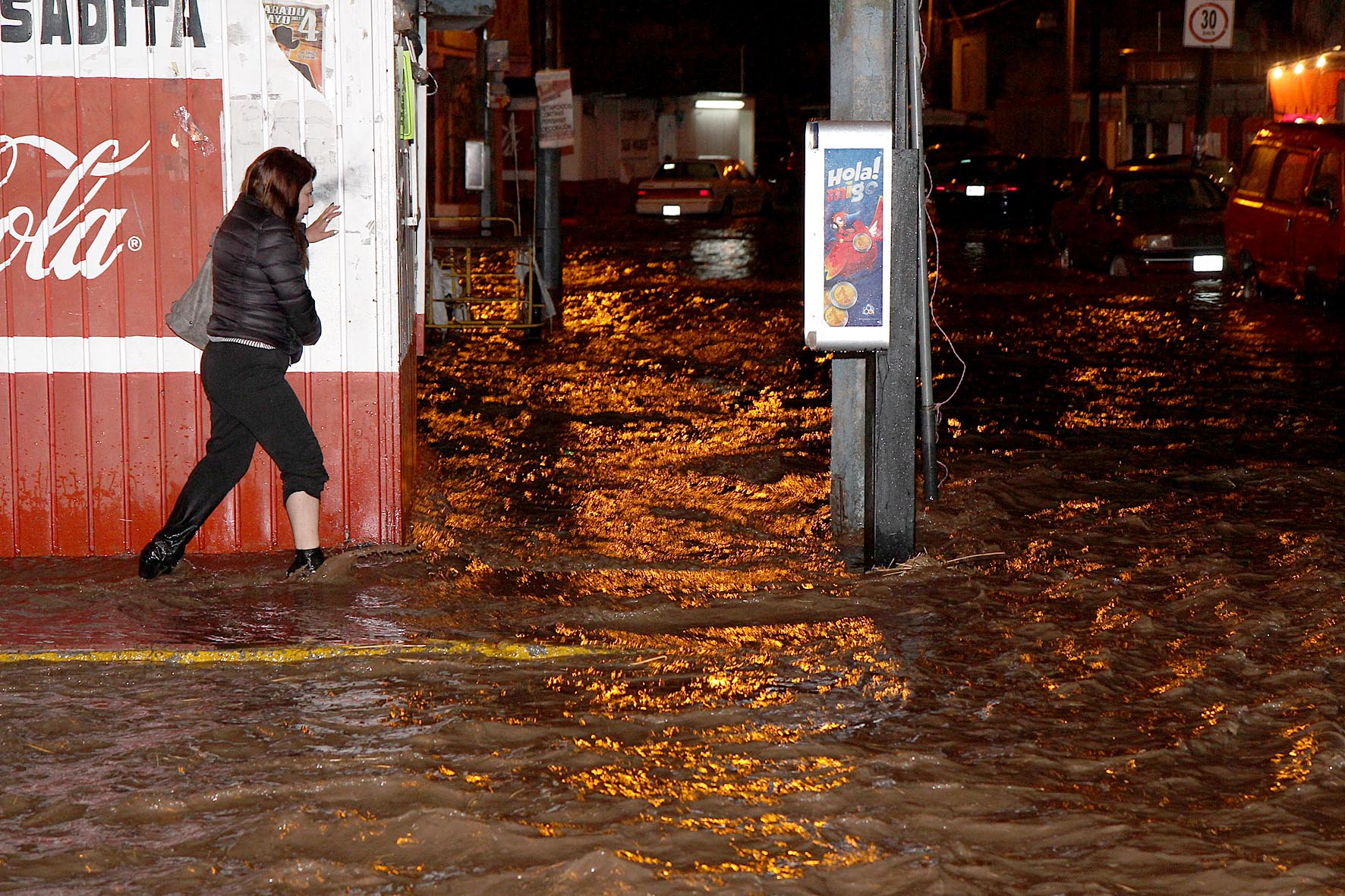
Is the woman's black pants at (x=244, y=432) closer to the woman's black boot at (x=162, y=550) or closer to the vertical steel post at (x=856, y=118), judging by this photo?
the woman's black boot at (x=162, y=550)

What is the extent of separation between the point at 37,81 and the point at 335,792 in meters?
3.97

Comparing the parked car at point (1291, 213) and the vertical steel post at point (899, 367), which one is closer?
the vertical steel post at point (899, 367)

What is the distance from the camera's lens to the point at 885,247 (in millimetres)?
6836

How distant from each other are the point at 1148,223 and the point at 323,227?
15.4 metres

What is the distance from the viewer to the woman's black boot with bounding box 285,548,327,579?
6898 millimetres

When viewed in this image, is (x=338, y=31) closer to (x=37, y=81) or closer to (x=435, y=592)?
(x=37, y=81)

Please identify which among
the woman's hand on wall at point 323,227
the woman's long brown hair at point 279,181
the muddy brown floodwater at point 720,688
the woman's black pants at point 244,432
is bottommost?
the muddy brown floodwater at point 720,688

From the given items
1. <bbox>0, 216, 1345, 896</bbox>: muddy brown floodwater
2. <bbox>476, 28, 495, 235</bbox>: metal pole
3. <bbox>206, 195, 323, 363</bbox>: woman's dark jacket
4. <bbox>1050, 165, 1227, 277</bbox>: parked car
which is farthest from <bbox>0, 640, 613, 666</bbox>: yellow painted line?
<bbox>1050, 165, 1227, 277</bbox>: parked car

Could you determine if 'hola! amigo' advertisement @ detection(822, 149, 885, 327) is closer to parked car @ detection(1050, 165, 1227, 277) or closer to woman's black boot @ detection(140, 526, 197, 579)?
woman's black boot @ detection(140, 526, 197, 579)

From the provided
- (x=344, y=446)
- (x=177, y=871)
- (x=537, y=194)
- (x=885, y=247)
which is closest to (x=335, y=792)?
(x=177, y=871)

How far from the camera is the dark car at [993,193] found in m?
31.7

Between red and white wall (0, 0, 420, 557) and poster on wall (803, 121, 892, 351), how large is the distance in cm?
189

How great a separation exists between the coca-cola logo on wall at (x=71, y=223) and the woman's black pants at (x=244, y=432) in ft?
2.58

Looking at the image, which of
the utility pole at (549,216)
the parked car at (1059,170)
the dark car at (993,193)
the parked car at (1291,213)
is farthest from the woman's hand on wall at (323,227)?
the parked car at (1059,170)
